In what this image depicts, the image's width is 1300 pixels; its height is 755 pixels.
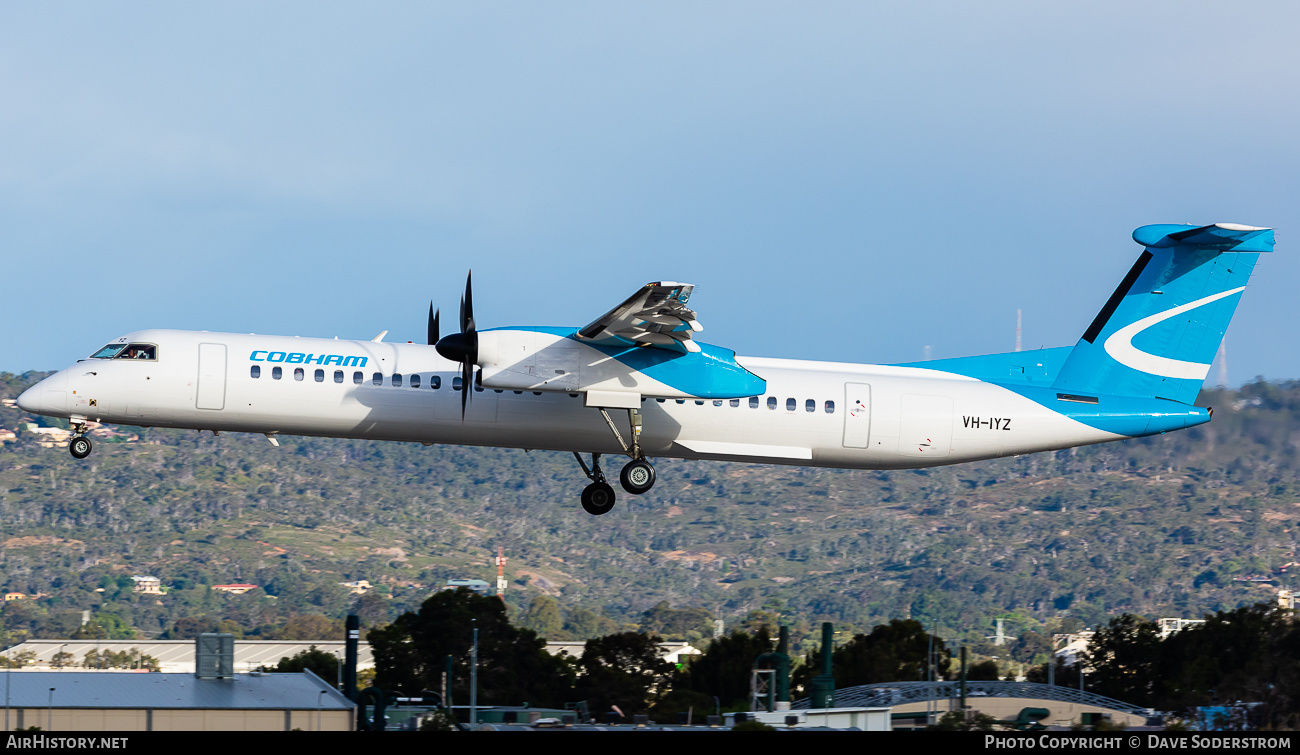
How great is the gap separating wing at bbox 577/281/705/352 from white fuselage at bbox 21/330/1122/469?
1272 mm

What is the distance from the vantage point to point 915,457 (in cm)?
2533

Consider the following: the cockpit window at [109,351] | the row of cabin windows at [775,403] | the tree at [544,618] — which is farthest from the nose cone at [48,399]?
the tree at [544,618]

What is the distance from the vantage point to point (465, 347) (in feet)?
74.3

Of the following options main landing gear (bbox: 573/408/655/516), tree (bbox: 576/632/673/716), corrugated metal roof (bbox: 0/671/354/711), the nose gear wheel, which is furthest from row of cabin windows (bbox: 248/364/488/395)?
tree (bbox: 576/632/673/716)

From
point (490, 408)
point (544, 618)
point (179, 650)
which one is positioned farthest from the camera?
point (544, 618)

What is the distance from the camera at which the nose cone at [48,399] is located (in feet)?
78.8

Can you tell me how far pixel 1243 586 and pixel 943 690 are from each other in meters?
119

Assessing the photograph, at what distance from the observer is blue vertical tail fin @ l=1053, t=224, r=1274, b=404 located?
2647 cm

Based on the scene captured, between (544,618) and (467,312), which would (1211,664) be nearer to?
(467,312)

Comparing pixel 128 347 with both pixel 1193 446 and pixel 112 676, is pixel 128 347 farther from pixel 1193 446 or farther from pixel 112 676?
pixel 1193 446

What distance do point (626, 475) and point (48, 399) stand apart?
10.5 m

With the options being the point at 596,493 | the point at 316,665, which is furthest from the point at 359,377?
the point at 316,665

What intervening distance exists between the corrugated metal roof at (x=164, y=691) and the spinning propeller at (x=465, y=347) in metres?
16.7

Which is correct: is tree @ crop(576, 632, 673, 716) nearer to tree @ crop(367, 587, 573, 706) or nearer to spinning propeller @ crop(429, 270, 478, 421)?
tree @ crop(367, 587, 573, 706)
